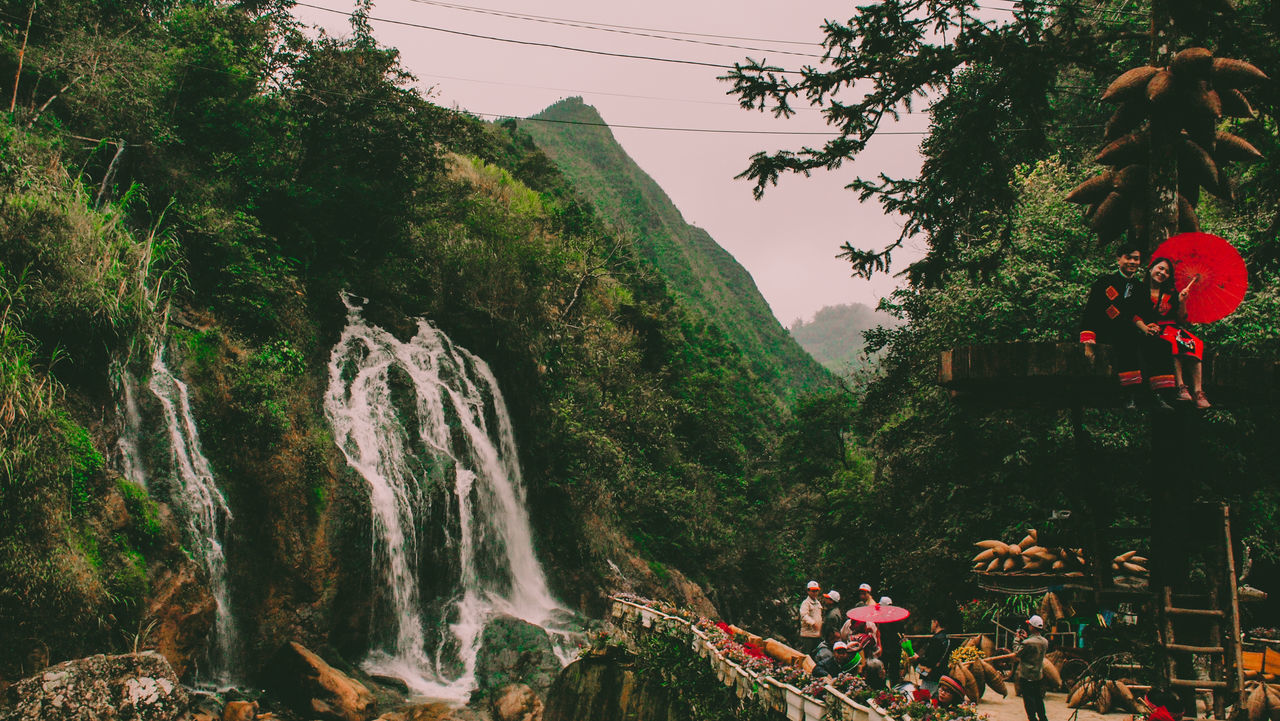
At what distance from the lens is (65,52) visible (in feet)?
50.3

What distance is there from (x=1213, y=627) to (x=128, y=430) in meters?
13.4

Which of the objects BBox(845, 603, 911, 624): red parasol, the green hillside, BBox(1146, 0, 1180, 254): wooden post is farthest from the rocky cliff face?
the green hillside

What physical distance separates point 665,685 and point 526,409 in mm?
13758

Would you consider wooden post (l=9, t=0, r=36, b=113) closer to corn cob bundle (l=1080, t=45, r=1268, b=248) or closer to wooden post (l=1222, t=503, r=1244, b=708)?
corn cob bundle (l=1080, t=45, r=1268, b=248)

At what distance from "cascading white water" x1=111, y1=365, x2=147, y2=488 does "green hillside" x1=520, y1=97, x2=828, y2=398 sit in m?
59.7

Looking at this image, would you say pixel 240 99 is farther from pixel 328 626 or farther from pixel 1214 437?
pixel 1214 437

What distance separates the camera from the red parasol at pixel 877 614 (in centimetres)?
814

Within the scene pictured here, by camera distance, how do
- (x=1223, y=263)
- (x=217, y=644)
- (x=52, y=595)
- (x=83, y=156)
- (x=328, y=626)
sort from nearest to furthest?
(x=1223, y=263), (x=52, y=595), (x=217, y=644), (x=328, y=626), (x=83, y=156)

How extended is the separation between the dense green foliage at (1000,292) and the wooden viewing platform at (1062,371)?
34cm

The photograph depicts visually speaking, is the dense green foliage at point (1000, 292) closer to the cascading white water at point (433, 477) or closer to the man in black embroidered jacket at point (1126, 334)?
the man in black embroidered jacket at point (1126, 334)

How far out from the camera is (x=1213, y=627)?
4664 mm

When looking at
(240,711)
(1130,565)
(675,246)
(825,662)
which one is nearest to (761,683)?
(825,662)

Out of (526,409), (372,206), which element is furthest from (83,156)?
(526,409)

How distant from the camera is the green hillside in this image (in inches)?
3022
